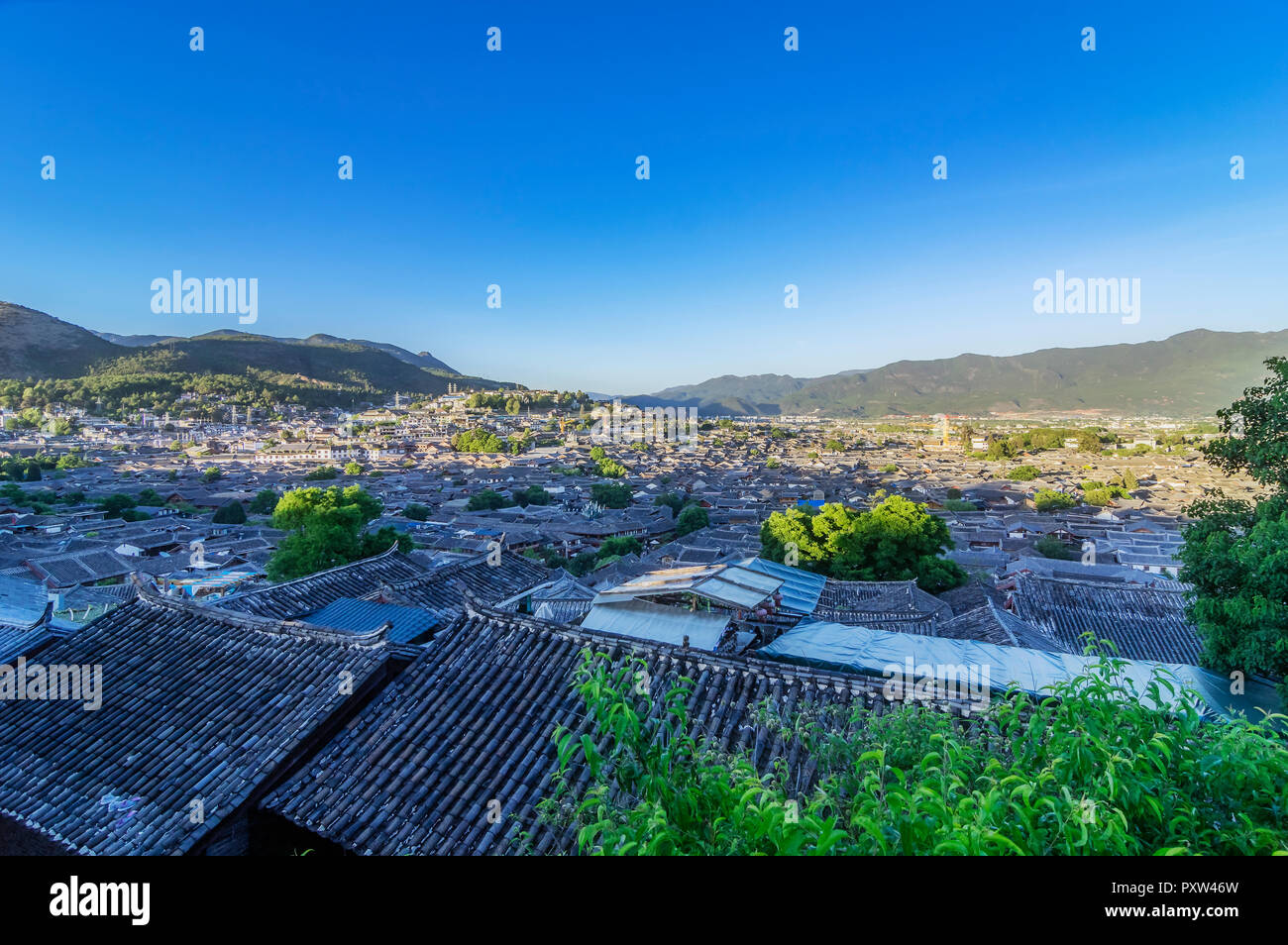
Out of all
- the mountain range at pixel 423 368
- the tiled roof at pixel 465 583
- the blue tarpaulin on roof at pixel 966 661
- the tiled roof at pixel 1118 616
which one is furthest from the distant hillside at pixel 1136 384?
the blue tarpaulin on roof at pixel 966 661

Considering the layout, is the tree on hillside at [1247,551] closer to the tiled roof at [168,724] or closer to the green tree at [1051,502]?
the tiled roof at [168,724]

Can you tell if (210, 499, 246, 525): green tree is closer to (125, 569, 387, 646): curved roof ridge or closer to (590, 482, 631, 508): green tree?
(590, 482, 631, 508): green tree

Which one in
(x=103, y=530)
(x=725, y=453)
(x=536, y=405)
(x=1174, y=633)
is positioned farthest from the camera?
(x=536, y=405)

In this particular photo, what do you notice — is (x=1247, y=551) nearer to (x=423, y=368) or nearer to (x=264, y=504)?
(x=264, y=504)
